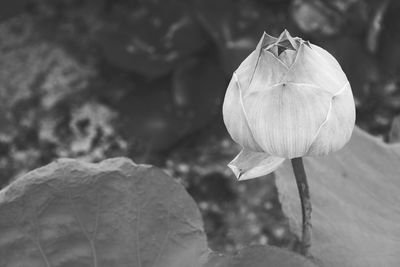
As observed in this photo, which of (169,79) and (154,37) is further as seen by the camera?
(169,79)

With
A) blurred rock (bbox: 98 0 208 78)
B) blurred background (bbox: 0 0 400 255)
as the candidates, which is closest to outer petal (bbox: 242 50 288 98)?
blurred background (bbox: 0 0 400 255)

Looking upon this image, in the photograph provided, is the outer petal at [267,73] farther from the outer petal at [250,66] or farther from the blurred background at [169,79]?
the blurred background at [169,79]

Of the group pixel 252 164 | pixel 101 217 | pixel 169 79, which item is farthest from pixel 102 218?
pixel 169 79

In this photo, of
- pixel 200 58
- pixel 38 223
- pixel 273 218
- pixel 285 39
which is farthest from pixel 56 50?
pixel 285 39

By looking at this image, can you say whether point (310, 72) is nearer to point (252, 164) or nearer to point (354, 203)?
point (252, 164)

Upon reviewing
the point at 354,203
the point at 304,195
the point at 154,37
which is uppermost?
the point at 304,195

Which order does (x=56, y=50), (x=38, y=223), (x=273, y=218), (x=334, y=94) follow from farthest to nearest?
(x=56, y=50) → (x=273, y=218) → (x=38, y=223) → (x=334, y=94)

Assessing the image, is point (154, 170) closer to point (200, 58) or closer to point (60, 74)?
point (200, 58)
